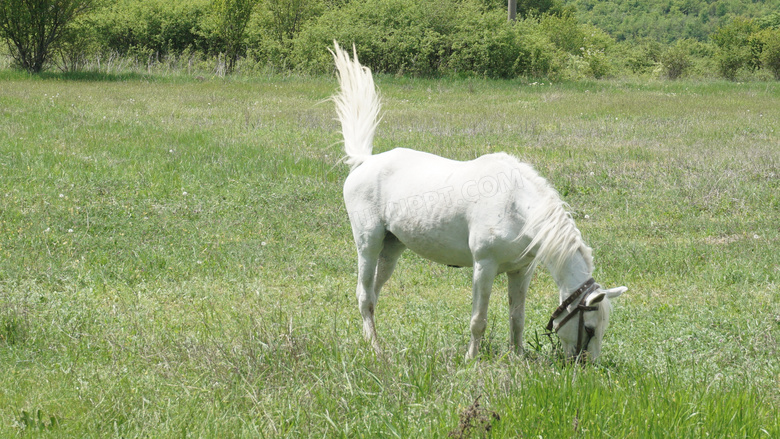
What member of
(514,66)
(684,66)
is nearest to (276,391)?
(514,66)

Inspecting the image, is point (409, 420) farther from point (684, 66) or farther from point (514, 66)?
point (684, 66)

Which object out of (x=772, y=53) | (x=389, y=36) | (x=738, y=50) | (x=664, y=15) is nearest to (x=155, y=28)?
(x=389, y=36)

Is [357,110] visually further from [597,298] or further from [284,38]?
[284,38]

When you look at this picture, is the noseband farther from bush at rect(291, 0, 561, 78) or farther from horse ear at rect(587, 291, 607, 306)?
bush at rect(291, 0, 561, 78)

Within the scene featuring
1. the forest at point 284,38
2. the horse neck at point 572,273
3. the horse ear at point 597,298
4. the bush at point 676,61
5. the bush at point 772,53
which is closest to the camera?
the horse ear at point 597,298

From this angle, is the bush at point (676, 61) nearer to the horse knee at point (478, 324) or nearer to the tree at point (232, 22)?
the tree at point (232, 22)

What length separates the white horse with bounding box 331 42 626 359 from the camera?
14.1ft

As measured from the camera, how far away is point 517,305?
4.84 meters

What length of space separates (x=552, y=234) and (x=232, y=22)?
84.2ft

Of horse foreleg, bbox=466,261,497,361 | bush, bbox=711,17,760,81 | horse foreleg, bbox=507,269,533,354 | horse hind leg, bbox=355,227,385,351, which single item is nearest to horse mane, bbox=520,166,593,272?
horse foreleg, bbox=466,261,497,361

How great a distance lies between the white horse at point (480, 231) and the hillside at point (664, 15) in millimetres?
71164

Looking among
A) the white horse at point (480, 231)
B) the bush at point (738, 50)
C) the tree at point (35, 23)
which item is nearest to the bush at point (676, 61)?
the bush at point (738, 50)

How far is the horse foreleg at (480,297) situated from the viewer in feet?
15.0

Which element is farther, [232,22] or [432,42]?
[232,22]
